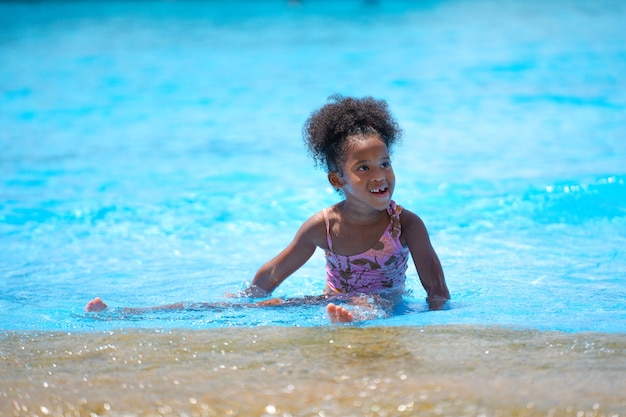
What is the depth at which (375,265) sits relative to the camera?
4.35 metres

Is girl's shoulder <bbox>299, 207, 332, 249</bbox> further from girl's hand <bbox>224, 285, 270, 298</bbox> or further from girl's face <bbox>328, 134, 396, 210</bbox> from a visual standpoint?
girl's hand <bbox>224, 285, 270, 298</bbox>

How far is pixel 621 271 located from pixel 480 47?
35.7 ft

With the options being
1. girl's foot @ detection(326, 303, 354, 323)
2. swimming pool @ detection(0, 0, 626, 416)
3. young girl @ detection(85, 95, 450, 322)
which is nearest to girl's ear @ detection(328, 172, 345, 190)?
young girl @ detection(85, 95, 450, 322)

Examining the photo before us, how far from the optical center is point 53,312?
14.7 feet

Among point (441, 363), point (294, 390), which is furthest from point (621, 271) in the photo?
point (294, 390)

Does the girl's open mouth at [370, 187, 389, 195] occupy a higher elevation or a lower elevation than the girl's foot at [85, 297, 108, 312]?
higher

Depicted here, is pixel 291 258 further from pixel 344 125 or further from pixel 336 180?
pixel 344 125

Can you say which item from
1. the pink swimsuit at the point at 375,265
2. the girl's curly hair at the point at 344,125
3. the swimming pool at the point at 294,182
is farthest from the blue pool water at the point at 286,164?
the girl's curly hair at the point at 344,125

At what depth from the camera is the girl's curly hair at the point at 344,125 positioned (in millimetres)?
4230

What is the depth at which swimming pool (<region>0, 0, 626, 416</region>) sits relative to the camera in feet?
11.8

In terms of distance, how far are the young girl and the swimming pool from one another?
174 mm

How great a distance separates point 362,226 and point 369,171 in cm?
36

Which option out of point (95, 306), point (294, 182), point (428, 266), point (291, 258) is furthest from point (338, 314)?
point (294, 182)

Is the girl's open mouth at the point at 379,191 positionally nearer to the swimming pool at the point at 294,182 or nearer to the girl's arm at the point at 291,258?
the girl's arm at the point at 291,258
